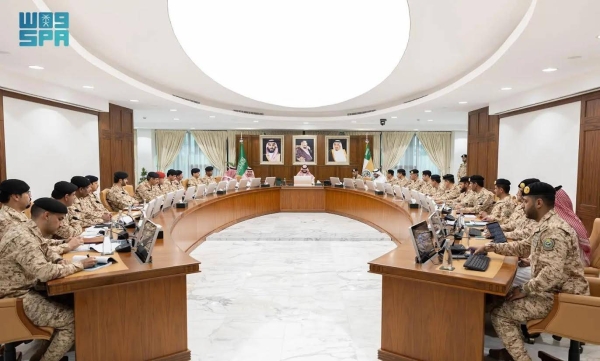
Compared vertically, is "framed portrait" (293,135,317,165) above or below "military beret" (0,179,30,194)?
above

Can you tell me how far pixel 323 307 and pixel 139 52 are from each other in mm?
3955

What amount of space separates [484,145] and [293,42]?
4863 millimetres

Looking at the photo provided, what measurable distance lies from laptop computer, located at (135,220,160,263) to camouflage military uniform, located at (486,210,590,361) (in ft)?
7.78

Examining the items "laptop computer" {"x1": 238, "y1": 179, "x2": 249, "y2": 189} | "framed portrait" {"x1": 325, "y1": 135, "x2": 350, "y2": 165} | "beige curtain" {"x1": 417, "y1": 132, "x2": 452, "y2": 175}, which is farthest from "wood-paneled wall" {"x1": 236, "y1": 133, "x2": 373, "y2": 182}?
"laptop computer" {"x1": 238, "y1": 179, "x2": 249, "y2": 189}

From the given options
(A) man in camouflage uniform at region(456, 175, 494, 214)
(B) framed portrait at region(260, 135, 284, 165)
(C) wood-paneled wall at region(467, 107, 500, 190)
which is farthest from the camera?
(B) framed portrait at region(260, 135, 284, 165)

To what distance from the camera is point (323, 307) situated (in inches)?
151

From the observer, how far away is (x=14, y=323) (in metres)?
2.25

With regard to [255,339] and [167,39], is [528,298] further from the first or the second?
[167,39]

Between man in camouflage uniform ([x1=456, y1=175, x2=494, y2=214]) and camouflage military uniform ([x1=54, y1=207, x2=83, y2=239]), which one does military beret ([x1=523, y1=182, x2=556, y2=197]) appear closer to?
man in camouflage uniform ([x1=456, y1=175, x2=494, y2=214])

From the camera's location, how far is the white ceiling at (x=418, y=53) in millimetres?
3580

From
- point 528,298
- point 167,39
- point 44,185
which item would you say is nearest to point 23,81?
point 44,185

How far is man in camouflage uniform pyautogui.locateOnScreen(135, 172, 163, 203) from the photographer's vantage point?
7027mm

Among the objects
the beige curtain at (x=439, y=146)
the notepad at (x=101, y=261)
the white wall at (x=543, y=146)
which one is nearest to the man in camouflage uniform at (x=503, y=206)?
the white wall at (x=543, y=146)

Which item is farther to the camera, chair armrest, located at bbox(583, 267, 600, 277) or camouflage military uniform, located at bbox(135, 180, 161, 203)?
camouflage military uniform, located at bbox(135, 180, 161, 203)
